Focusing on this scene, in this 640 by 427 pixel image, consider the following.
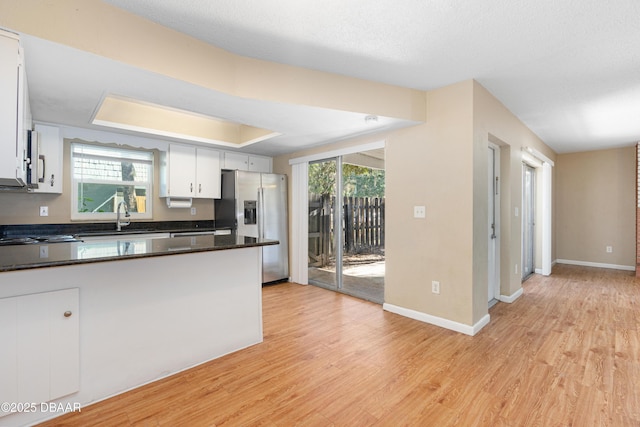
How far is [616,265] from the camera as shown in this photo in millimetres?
5977

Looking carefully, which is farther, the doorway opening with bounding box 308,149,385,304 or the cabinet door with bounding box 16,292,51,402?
the doorway opening with bounding box 308,149,385,304

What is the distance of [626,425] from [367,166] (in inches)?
125

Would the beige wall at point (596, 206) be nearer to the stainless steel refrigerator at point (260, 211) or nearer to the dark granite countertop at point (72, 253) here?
the stainless steel refrigerator at point (260, 211)

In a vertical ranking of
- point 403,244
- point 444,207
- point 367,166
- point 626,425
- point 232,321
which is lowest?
point 626,425

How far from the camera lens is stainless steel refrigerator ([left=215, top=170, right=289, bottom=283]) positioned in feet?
14.7

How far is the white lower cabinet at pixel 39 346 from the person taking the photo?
1.58 metres

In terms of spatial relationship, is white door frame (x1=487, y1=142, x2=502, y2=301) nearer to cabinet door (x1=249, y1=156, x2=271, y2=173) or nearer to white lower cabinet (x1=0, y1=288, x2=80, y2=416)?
cabinet door (x1=249, y1=156, x2=271, y2=173)

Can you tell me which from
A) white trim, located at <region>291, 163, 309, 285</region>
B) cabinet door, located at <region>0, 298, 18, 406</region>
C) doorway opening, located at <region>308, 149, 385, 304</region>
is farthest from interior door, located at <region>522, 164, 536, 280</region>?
cabinet door, located at <region>0, 298, 18, 406</region>

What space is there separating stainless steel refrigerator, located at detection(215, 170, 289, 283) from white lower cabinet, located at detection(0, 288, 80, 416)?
9.02ft

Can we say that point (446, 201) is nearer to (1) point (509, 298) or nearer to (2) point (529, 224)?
(1) point (509, 298)

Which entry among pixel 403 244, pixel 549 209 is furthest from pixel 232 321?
pixel 549 209

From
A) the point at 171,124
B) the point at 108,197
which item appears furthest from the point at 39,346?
the point at 171,124

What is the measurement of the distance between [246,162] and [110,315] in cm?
331

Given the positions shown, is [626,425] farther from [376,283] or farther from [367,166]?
[367,166]
